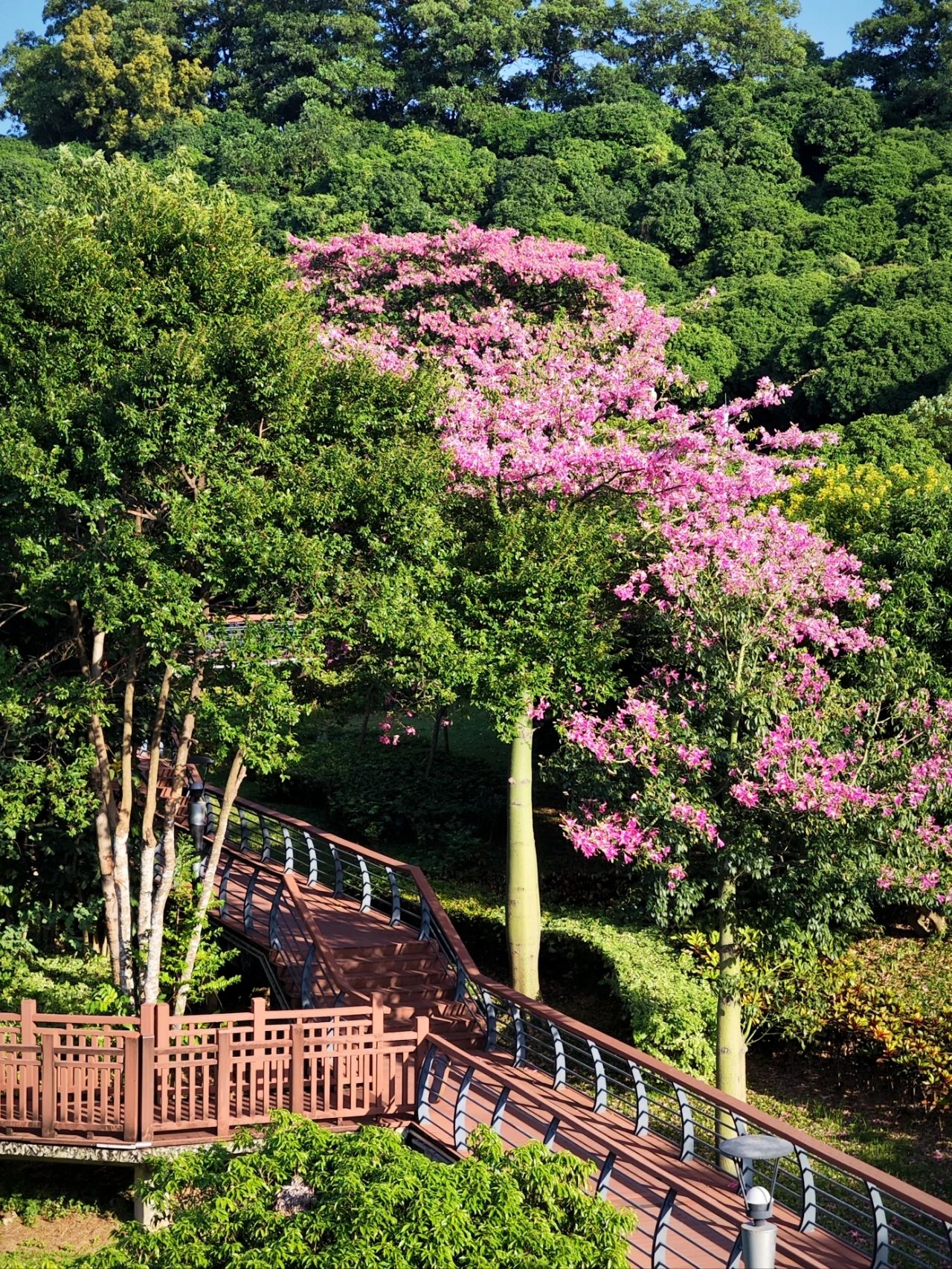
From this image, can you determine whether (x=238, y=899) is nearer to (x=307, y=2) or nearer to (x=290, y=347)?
(x=290, y=347)

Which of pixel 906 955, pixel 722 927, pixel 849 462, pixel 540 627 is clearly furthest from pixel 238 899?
pixel 849 462

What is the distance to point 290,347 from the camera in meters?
11.8

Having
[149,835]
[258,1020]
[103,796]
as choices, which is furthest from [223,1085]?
[103,796]

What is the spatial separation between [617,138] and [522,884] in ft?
149

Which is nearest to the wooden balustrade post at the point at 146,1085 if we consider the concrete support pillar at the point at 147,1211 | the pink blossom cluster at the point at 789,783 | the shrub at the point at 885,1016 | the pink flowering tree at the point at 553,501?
the concrete support pillar at the point at 147,1211

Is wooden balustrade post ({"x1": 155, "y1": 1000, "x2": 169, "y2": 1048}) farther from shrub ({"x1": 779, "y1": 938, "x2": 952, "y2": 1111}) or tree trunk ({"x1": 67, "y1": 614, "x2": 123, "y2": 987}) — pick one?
shrub ({"x1": 779, "y1": 938, "x2": 952, "y2": 1111})

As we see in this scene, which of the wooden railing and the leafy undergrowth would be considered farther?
the leafy undergrowth

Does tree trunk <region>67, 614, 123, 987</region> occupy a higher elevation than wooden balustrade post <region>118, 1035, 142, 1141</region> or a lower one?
higher

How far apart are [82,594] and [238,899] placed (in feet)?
18.2

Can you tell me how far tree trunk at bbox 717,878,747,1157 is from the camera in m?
11.9

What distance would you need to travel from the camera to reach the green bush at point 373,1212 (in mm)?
6359

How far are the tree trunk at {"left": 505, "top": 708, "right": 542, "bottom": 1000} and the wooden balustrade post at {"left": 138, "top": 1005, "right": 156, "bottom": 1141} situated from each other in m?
4.82

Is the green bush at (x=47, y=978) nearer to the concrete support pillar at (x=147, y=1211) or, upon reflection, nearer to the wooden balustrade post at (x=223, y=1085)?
the concrete support pillar at (x=147, y=1211)

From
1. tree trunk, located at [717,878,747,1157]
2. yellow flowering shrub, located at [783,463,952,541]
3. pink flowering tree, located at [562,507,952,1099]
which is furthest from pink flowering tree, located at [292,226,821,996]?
tree trunk, located at [717,878,747,1157]
